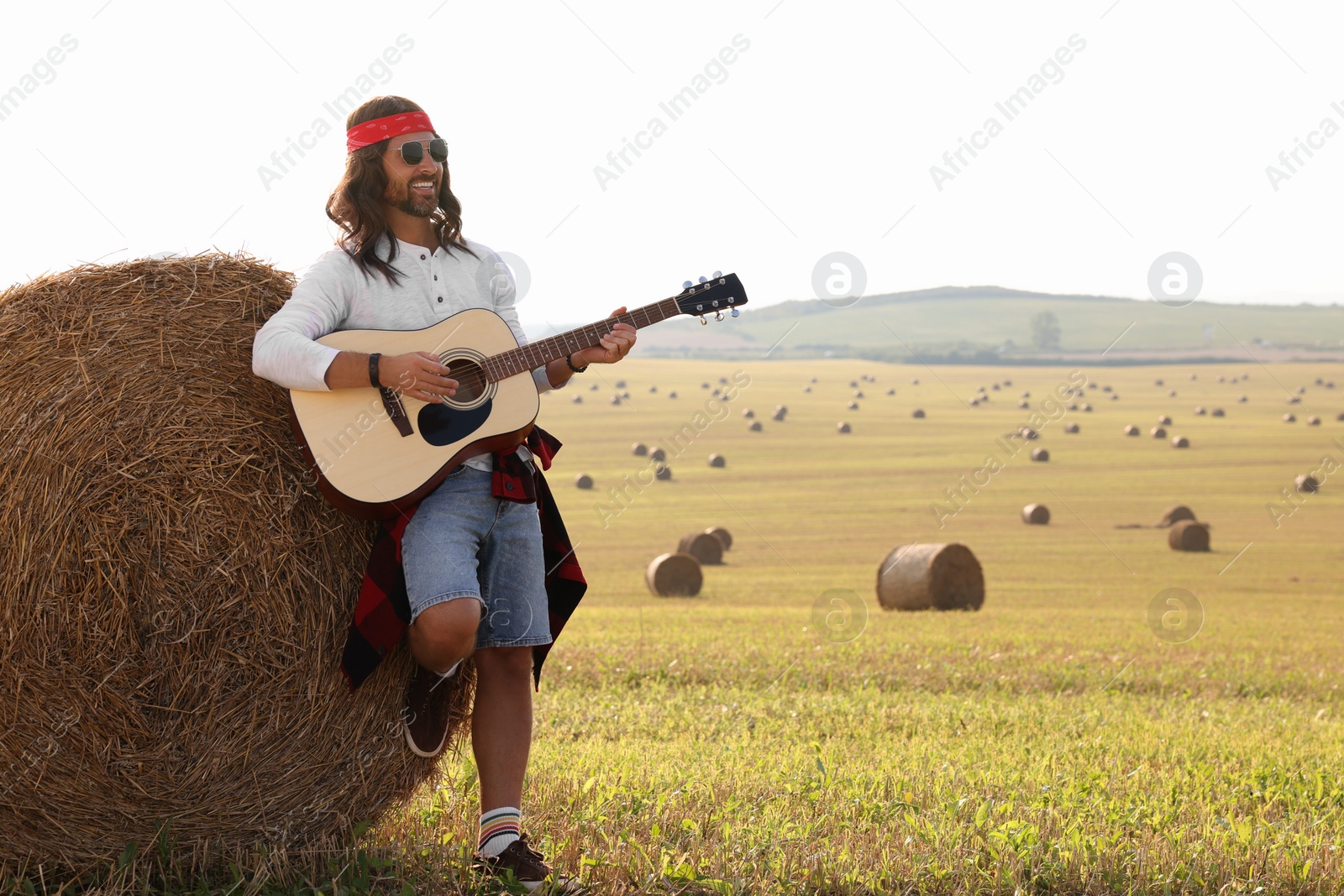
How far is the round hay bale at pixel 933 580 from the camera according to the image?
18.7 meters

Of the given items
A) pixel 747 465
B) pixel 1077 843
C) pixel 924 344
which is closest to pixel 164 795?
pixel 1077 843

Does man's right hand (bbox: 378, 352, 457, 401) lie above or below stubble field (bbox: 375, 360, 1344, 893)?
above

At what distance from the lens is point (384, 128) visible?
14.8 ft

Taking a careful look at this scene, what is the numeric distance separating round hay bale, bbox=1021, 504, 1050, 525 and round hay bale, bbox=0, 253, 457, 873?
29.9m

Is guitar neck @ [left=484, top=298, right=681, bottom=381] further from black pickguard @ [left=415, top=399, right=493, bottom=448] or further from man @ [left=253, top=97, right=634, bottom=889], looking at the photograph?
black pickguard @ [left=415, top=399, right=493, bottom=448]

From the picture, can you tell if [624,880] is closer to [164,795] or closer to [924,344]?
[164,795]

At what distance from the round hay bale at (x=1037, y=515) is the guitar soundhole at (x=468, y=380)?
2993cm

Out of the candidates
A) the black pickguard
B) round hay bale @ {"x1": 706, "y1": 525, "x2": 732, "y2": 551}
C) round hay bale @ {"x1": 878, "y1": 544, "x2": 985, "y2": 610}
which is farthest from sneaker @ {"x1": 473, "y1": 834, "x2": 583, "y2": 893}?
round hay bale @ {"x1": 706, "y1": 525, "x2": 732, "y2": 551}

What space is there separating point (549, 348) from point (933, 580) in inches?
590

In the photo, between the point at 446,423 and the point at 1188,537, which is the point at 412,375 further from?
the point at 1188,537

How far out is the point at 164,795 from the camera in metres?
4.46

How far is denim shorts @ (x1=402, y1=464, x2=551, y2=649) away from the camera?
4.25 m

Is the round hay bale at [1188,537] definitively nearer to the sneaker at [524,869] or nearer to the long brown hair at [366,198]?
the sneaker at [524,869]

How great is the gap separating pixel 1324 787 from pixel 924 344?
150549 mm
